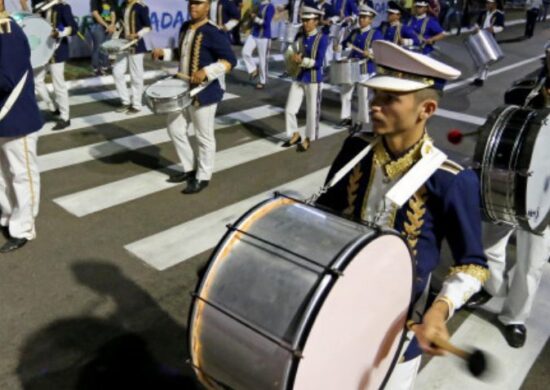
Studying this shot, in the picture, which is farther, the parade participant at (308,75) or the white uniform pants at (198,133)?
the parade participant at (308,75)

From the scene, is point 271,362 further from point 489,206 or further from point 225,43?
point 225,43

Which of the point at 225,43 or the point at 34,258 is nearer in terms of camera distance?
the point at 34,258

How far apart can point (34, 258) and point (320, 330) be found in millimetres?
3709

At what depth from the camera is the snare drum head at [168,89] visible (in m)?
5.59

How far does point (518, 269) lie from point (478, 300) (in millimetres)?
645

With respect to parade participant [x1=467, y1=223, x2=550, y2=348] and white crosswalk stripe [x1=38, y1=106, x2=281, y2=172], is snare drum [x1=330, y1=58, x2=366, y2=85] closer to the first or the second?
white crosswalk stripe [x1=38, y1=106, x2=281, y2=172]

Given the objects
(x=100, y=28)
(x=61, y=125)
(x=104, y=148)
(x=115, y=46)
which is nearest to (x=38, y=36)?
(x=115, y=46)

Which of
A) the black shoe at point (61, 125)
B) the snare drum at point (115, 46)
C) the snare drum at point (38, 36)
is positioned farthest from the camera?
the black shoe at point (61, 125)

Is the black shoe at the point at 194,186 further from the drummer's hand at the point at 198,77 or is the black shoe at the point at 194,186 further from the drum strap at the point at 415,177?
the drum strap at the point at 415,177

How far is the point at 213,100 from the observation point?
6.10 metres

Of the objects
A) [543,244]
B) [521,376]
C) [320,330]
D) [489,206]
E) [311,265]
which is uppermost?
[311,265]

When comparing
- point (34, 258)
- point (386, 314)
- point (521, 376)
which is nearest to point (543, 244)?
point (521, 376)

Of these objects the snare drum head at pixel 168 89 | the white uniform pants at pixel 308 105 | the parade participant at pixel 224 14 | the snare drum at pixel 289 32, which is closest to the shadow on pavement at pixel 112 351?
the snare drum head at pixel 168 89

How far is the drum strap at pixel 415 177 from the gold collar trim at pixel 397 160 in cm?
5
